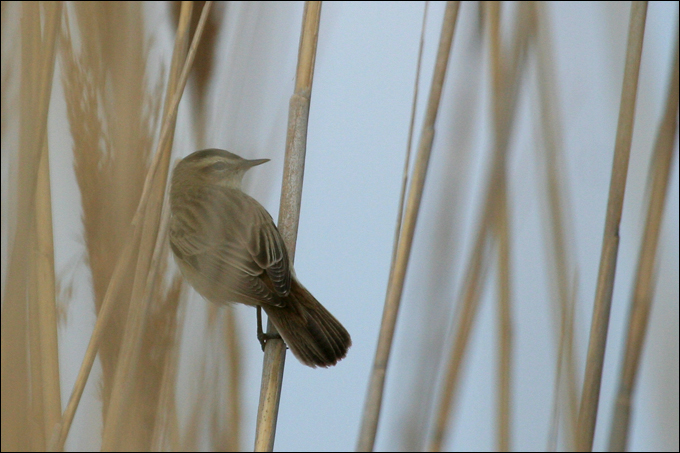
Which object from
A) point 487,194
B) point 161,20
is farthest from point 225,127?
→ point 487,194

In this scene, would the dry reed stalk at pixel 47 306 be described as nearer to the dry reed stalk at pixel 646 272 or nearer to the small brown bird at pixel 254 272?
the small brown bird at pixel 254 272

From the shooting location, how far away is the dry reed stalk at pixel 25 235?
3.41 feet

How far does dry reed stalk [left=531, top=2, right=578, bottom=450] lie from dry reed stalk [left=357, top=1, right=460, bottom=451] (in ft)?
0.89

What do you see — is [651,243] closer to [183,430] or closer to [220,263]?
[220,263]

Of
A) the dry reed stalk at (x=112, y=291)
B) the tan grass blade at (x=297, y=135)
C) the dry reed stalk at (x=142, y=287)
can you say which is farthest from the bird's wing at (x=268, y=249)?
the dry reed stalk at (x=112, y=291)

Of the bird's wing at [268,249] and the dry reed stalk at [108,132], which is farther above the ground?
the dry reed stalk at [108,132]

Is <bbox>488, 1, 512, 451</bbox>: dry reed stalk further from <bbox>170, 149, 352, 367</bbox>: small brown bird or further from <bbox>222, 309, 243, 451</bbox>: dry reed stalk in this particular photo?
<bbox>222, 309, 243, 451</bbox>: dry reed stalk

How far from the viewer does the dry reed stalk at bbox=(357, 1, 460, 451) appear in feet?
6.00

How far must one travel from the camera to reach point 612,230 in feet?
6.10

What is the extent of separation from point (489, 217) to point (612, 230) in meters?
0.35

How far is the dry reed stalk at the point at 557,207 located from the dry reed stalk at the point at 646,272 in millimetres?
142

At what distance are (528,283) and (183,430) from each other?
1109 mm

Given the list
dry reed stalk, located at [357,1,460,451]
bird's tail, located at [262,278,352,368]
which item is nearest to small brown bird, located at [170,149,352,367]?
bird's tail, located at [262,278,352,368]

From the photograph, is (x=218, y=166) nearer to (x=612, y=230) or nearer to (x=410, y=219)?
(x=410, y=219)
